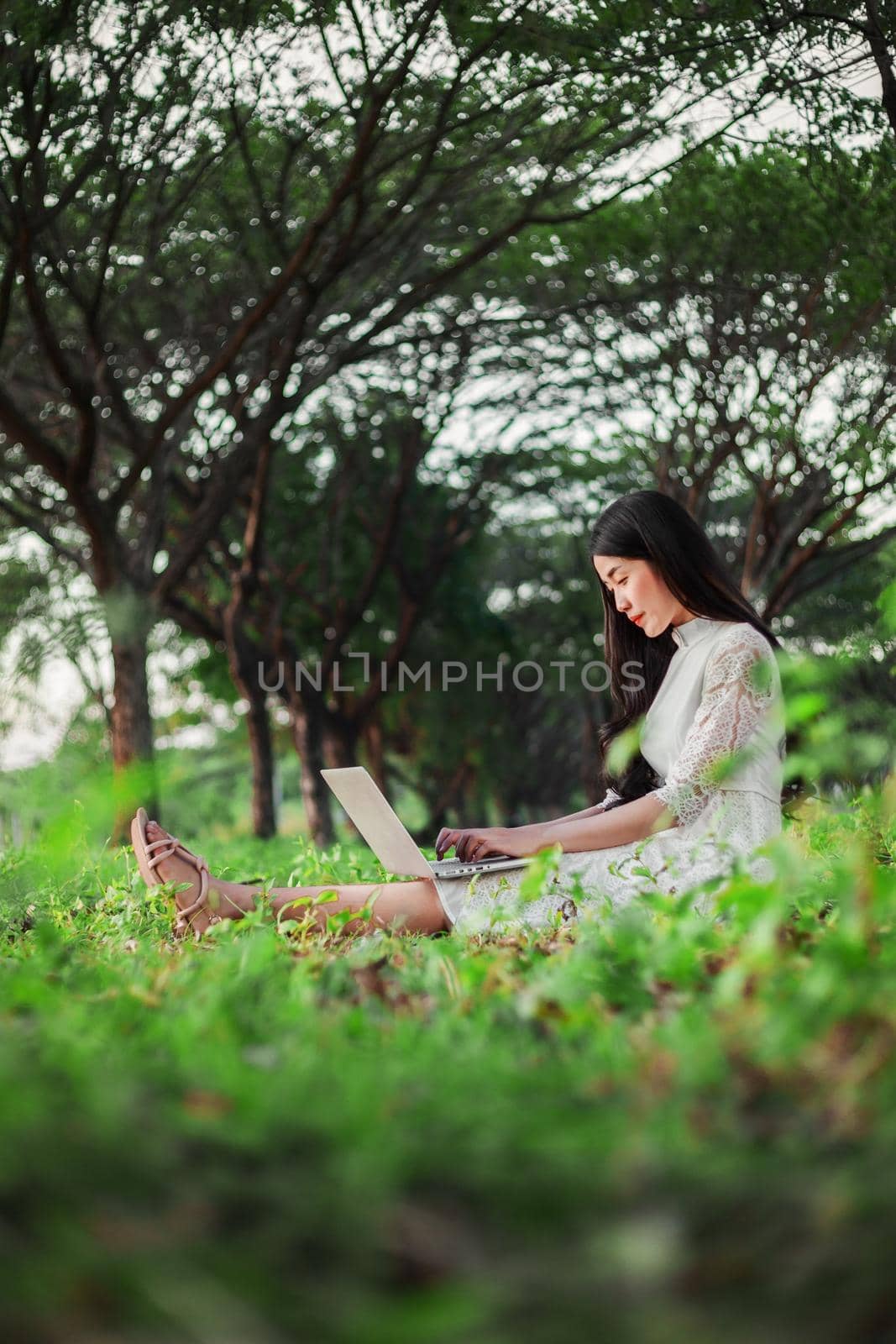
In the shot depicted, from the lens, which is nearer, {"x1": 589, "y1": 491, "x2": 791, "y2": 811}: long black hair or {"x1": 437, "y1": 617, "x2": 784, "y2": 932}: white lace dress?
{"x1": 437, "y1": 617, "x2": 784, "y2": 932}: white lace dress

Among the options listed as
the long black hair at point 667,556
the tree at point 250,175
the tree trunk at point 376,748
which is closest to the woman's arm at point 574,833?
the long black hair at point 667,556

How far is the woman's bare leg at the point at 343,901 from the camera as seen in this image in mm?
3727

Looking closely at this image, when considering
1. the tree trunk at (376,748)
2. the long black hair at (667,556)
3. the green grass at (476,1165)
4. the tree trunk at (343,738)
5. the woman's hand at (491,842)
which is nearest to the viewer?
the green grass at (476,1165)

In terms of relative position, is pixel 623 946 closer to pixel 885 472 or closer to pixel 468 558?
pixel 885 472

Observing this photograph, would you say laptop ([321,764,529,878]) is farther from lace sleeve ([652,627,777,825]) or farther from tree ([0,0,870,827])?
tree ([0,0,870,827])

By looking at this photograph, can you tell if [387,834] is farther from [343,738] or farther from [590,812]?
[343,738]

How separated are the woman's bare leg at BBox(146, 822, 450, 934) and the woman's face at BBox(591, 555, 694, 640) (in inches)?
48.0

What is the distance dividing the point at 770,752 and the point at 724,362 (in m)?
8.97

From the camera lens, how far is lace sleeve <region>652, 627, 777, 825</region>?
3.63 meters

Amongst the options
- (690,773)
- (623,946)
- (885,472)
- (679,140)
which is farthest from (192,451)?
(623,946)

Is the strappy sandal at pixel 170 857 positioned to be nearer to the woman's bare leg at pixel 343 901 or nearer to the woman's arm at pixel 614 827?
the woman's bare leg at pixel 343 901

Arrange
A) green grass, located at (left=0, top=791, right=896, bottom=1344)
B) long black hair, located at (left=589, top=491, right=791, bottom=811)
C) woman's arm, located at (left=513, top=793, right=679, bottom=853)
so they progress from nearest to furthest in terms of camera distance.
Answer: green grass, located at (left=0, top=791, right=896, bottom=1344), woman's arm, located at (left=513, top=793, right=679, bottom=853), long black hair, located at (left=589, top=491, right=791, bottom=811)

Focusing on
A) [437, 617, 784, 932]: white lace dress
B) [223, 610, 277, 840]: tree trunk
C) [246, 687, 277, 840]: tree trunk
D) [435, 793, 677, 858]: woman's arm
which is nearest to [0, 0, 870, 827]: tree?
[223, 610, 277, 840]: tree trunk

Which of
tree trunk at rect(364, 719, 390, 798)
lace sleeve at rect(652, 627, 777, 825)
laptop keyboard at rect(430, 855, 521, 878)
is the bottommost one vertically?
tree trunk at rect(364, 719, 390, 798)
